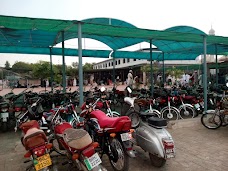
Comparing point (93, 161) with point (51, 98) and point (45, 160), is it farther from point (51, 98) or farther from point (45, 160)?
point (51, 98)

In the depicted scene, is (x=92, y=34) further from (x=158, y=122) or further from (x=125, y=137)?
(x=125, y=137)

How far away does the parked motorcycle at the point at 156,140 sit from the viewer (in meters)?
3.19

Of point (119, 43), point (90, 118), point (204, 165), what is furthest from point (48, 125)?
point (119, 43)

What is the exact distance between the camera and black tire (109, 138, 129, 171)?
3.07 m

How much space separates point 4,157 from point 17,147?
0.49 m

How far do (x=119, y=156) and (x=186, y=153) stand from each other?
5.24 feet

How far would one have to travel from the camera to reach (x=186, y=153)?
4.07 meters

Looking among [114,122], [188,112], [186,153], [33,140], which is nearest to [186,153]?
[186,153]

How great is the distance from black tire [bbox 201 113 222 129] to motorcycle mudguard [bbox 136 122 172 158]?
9.72 feet

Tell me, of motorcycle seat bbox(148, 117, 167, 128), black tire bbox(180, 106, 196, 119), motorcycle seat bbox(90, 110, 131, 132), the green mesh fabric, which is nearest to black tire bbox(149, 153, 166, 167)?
motorcycle seat bbox(148, 117, 167, 128)

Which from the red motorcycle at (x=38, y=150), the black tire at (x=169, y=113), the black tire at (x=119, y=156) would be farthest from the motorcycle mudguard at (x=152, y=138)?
the black tire at (x=169, y=113)

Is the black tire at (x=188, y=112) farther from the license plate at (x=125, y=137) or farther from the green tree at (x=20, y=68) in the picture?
the green tree at (x=20, y=68)

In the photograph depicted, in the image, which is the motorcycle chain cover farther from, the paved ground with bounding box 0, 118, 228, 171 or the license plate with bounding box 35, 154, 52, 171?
the license plate with bounding box 35, 154, 52, 171

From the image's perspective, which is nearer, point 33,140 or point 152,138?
point 33,140
